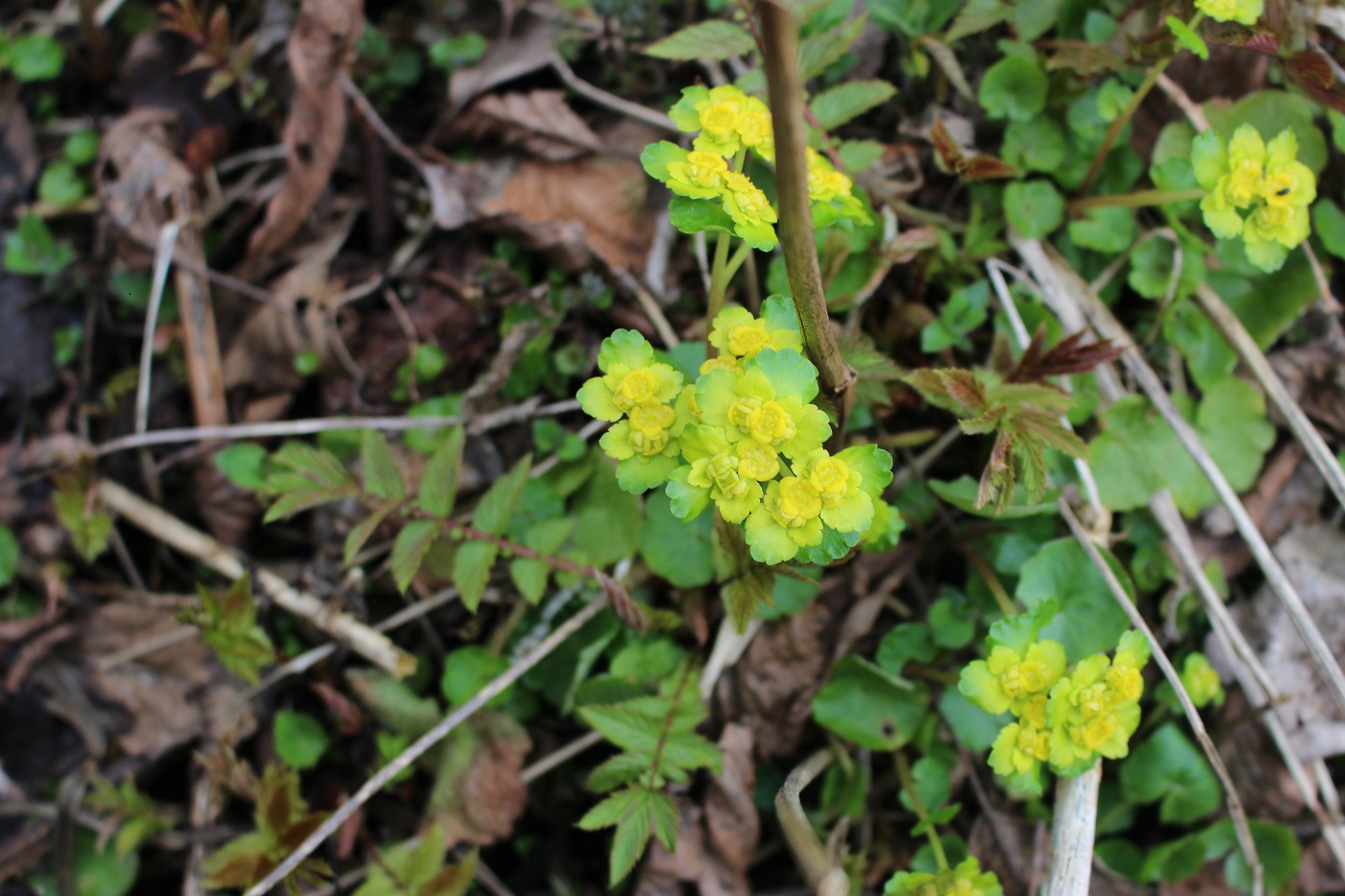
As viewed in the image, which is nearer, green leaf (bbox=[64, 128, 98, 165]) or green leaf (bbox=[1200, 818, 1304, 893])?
green leaf (bbox=[1200, 818, 1304, 893])

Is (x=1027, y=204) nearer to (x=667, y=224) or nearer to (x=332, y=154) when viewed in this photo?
(x=667, y=224)

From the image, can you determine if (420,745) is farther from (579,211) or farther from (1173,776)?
(1173,776)

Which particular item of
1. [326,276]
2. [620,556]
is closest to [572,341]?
[620,556]

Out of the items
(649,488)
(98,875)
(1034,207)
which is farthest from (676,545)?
(98,875)

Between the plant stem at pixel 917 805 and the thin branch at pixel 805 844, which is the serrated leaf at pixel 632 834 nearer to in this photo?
the thin branch at pixel 805 844

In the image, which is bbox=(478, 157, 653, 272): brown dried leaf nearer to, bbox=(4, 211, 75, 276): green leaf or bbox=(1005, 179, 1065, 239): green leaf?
bbox=(1005, 179, 1065, 239): green leaf

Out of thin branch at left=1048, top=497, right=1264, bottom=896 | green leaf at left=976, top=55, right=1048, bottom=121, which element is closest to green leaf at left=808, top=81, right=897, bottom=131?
green leaf at left=976, top=55, right=1048, bottom=121

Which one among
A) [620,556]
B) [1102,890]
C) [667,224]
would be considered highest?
[667,224]
